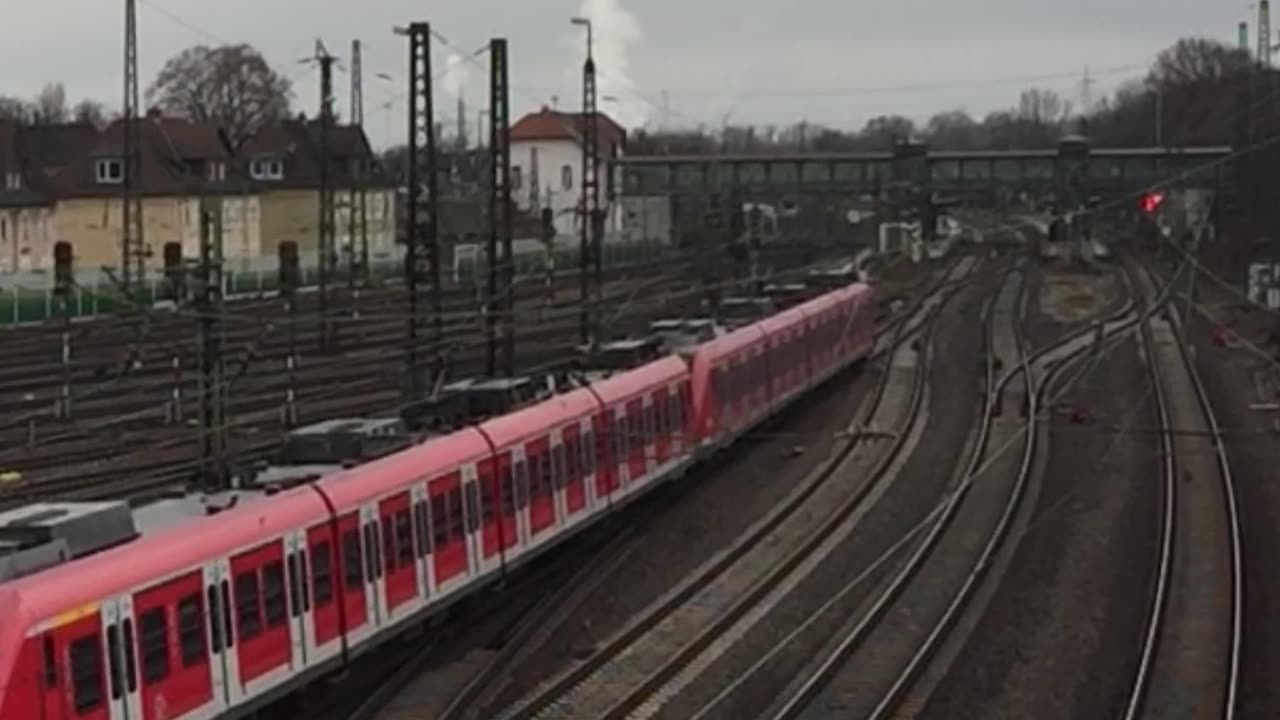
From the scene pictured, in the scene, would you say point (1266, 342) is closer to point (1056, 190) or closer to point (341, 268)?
point (341, 268)

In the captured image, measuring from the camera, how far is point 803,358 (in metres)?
46.0

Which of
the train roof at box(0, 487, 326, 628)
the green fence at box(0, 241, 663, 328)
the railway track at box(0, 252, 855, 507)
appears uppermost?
the green fence at box(0, 241, 663, 328)

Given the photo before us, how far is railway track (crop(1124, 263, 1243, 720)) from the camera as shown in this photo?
796 inches

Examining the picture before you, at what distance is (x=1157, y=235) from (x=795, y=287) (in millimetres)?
48744

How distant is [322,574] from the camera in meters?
18.9

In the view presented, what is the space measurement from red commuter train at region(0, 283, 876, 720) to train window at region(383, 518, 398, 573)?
3 centimetres

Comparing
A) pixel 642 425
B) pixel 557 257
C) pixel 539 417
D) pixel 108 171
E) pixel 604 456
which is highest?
pixel 108 171

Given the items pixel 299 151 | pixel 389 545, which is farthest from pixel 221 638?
pixel 299 151

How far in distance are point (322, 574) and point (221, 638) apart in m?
2.13

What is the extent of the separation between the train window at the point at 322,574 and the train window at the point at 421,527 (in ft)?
7.44

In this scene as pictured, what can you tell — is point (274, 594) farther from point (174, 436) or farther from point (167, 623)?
point (174, 436)

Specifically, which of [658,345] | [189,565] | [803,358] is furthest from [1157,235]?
[189,565]

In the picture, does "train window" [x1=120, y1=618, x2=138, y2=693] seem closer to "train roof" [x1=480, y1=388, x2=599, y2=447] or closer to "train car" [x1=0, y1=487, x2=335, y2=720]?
"train car" [x1=0, y1=487, x2=335, y2=720]

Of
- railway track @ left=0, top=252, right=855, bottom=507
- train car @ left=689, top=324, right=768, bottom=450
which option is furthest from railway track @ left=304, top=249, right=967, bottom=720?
train car @ left=689, top=324, right=768, bottom=450
